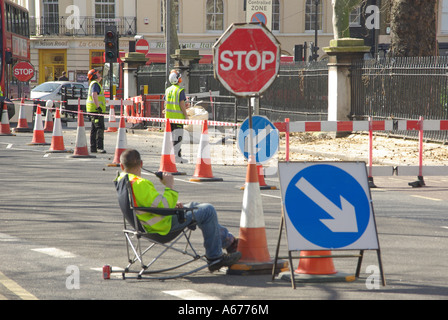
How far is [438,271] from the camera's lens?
730 centimetres

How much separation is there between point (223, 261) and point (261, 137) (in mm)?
5129

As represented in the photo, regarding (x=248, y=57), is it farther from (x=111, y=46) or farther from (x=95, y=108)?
(x=111, y=46)

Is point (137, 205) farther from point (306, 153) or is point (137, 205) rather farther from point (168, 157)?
point (306, 153)

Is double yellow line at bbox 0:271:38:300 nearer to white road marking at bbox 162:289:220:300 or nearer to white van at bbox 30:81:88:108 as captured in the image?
white road marking at bbox 162:289:220:300

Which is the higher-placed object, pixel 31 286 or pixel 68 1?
pixel 68 1

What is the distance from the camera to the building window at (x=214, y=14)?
194ft

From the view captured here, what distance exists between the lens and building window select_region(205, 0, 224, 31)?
194ft

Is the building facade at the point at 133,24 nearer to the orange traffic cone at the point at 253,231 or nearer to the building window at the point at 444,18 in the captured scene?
the building window at the point at 444,18

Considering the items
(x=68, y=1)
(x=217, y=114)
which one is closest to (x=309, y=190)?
(x=217, y=114)

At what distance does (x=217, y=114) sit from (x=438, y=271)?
22217 mm

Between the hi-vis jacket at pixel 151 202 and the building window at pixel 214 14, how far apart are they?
53.1 metres

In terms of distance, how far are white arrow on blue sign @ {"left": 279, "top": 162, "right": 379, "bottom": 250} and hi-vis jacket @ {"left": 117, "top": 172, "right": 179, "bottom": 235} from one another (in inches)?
37.7

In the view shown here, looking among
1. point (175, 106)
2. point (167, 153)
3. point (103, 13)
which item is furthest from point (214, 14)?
point (167, 153)

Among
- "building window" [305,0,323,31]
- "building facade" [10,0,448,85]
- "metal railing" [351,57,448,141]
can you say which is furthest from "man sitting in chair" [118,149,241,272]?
"building window" [305,0,323,31]
